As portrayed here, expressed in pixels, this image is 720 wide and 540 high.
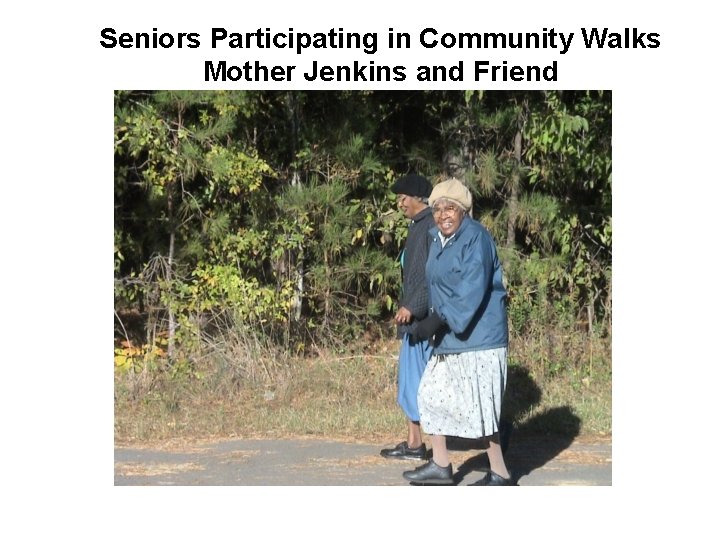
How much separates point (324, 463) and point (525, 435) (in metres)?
1.89

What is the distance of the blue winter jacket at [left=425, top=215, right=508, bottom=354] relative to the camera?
665 centimetres

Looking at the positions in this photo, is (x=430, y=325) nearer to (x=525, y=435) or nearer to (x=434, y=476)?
(x=434, y=476)

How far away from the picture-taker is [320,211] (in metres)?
11.9

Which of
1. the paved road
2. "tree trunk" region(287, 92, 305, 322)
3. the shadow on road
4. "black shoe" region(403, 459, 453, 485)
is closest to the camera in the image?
"black shoe" region(403, 459, 453, 485)

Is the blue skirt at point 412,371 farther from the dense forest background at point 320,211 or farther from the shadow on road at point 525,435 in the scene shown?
the dense forest background at point 320,211

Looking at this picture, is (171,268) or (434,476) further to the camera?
(171,268)

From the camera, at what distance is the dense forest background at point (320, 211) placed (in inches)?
444

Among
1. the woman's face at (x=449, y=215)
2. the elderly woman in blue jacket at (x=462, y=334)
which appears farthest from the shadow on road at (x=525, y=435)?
the woman's face at (x=449, y=215)

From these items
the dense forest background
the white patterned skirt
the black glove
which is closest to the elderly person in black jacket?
the black glove

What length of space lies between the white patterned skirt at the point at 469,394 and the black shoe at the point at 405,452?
1163mm

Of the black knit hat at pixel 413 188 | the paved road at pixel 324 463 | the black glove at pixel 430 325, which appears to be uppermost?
the black knit hat at pixel 413 188

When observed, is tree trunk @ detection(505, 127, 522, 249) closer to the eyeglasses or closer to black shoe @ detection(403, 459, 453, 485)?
the eyeglasses

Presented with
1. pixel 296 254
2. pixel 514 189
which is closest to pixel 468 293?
pixel 296 254

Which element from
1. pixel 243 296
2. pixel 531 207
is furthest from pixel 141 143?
pixel 531 207
